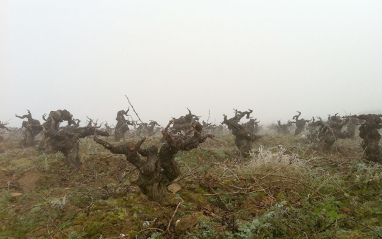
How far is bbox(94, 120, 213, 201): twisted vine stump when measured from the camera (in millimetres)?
5516

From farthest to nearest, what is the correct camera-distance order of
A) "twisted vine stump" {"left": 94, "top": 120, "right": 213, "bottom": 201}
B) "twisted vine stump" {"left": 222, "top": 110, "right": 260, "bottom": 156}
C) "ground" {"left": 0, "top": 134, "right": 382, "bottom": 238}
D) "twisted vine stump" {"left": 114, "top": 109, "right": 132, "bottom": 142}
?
"twisted vine stump" {"left": 114, "top": 109, "right": 132, "bottom": 142}, "twisted vine stump" {"left": 222, "top": 110, "right": 260, "bottom": 156}, "twisted vine stump" {"left": 94, "top": 120, "right": 213, "bottom": 201}, "ground" {"left": 0, "top": 134, "right": 382, "bottom": 238}

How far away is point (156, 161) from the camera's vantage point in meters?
5.68

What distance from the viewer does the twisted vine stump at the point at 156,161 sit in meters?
5.52

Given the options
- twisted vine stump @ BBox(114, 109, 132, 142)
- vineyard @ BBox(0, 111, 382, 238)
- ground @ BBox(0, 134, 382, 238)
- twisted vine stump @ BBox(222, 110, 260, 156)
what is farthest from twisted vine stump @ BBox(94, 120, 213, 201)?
twisted vine stump @ BBox(114, 109, 132, 142)

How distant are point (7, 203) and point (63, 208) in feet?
7.99

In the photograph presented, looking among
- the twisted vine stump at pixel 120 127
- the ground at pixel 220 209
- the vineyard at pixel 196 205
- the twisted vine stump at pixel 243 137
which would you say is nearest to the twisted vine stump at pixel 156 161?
the vineyard at pixel 196 205

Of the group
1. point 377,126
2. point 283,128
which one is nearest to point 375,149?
point 377,126

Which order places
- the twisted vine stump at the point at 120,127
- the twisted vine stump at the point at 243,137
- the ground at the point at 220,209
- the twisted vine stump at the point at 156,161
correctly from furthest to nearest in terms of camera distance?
the twisted vine stump at the point at 120,127 < the twisted vine stump at the point at 243,137 < the twisted vine stump at the point at 156,161 < the ground at the point at 220,209

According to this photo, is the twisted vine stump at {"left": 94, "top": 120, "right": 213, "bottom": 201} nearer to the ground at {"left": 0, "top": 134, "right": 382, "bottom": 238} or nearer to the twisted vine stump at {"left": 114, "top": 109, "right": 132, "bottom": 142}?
the ground at {"left": 0, "top": 134, "right": 382, "bottom": 238}

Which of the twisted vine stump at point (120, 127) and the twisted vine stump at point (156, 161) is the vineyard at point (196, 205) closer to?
the twisted vine stump at point (156, 161)

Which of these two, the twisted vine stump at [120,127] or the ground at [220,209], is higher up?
the twisted vine stump at [120,127]

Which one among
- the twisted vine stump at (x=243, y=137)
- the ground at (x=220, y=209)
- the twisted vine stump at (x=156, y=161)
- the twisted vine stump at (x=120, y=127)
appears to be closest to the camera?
the ground at (x=220, y=209)

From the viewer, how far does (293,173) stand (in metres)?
6.87

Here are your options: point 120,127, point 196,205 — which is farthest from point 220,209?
point 120,127
